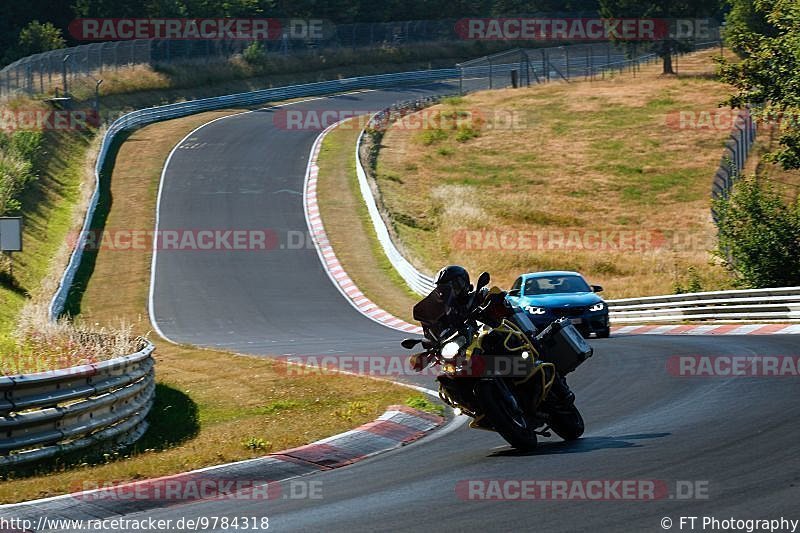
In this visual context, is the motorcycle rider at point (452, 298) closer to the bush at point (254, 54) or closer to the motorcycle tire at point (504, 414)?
the motorcycle tire at point (504, 414)

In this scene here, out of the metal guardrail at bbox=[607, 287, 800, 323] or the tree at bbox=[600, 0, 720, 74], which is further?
the tree at bbox=[600, 0, 720, 74]

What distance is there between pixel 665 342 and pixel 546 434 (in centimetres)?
1142

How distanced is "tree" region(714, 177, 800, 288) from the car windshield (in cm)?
793

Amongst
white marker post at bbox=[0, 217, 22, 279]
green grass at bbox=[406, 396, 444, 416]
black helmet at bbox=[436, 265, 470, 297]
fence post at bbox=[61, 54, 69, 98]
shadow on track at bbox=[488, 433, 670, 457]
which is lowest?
green grass at bbox=[406, 396, 444, 416]

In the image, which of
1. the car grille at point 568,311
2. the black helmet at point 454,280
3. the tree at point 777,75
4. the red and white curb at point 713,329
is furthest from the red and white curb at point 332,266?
the black helmet at point 454,280

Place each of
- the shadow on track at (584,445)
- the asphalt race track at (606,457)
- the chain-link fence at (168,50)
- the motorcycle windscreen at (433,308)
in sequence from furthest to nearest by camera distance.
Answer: the chain-link fence at (168,50)
the shadow on track at (584,445)
the motorcycle windscreen at (433,308)
the asphalt race track at (606,457)

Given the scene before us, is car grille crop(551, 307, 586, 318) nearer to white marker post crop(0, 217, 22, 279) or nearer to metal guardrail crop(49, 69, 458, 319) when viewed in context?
white marker post crop(0, 217, 22, 279)

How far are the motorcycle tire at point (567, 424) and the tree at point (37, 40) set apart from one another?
216 ft

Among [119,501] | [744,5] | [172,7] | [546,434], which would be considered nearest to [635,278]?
[546,434]

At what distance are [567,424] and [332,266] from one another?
88.6 ft

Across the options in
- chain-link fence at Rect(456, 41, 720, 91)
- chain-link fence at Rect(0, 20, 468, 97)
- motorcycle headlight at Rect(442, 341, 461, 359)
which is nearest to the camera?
motorcycle headlight at Rect(442, 341, 461, 359)

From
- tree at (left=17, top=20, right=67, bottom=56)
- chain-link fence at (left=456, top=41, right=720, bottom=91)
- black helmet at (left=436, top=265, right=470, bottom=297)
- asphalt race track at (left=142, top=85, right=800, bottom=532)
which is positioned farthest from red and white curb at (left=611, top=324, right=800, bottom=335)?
chain-link fence at (left=456, top=41, right=720, bottom=91)

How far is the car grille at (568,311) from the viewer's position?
2234cm

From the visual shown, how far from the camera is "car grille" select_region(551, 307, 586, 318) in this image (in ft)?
73.3
